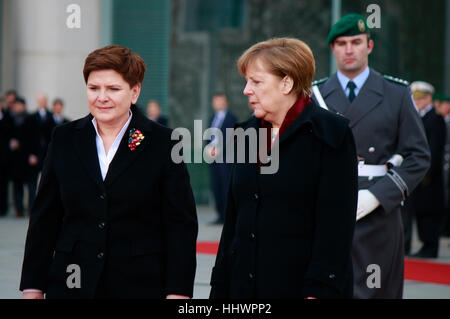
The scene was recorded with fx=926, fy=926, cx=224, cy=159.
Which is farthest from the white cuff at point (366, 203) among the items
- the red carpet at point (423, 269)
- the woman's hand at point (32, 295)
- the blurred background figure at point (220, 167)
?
the blurred background figure at point (220, 167)

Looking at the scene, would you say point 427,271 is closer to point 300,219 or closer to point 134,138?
point 134,138

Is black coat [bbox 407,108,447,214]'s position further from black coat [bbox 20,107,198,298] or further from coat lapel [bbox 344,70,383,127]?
black coat [bbox 20,107,198,298]

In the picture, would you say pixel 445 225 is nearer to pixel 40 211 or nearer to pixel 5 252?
pixel 5 252

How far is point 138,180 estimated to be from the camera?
13.1 feet

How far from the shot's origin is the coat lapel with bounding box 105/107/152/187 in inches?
157

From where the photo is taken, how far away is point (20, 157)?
1542cm

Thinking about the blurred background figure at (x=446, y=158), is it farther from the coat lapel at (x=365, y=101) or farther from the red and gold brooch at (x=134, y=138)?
the red and gold brooch at (x=134, y=138)

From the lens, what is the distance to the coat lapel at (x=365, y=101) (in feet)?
17.1

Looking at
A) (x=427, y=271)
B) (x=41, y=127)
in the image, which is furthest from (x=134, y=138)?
(x=41, y=127)

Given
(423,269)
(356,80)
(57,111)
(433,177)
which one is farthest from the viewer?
(57,111)

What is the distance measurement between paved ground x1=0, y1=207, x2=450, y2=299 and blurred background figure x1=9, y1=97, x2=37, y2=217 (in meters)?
0.85

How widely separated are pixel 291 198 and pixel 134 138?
2.73ft

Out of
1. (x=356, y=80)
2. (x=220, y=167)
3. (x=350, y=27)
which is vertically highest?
(x=350, y=27)

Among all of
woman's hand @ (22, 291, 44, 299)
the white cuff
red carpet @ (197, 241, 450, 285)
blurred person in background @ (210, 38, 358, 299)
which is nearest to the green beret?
the white cuff
